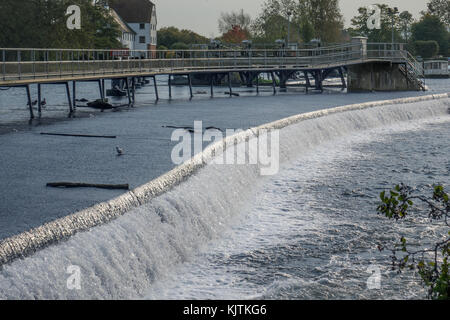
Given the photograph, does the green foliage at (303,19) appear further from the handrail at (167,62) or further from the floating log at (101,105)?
the floating log at (101,105)

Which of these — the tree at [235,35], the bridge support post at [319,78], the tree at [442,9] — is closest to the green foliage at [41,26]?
the bridge support post at [319,78]

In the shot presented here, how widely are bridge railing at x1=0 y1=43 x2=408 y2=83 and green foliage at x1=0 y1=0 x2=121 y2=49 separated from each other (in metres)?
1.69

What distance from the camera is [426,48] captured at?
9550cm

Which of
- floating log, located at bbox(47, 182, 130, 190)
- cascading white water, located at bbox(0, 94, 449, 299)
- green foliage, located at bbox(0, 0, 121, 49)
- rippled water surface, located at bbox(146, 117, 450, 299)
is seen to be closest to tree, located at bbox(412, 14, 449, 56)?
green foliage, located at bbox(0, 0, 121, 49)

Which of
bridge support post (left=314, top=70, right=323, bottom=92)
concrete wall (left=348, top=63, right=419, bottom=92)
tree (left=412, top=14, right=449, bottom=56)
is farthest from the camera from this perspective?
tree (left=412, top=14, right=449, bottom=56)

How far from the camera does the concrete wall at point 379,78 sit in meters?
49.9

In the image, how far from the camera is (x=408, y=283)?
10898mm

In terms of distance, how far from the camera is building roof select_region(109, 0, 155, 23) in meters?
119

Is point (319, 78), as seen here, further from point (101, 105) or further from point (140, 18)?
point (140, 18)

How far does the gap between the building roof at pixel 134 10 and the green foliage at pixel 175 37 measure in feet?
20.2

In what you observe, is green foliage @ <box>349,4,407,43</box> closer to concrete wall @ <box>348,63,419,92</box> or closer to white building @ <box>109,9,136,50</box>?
white building @ <box>109,9,136,50</box>

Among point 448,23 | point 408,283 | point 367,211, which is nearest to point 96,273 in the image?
point 408,283

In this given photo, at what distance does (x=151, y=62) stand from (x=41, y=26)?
2857 cm
